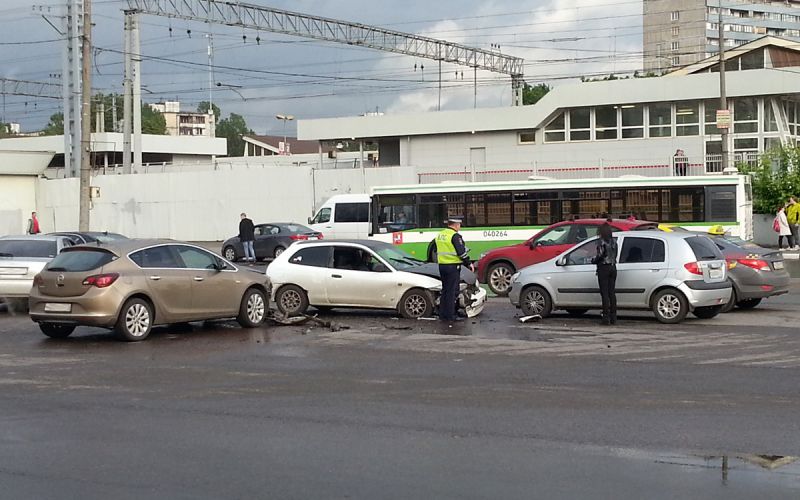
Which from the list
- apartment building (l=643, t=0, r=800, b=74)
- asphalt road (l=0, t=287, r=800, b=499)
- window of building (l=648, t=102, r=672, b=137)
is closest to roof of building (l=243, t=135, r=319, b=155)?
apartment building (l=643, t=0, r=800, b=74)

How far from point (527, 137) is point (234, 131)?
129m

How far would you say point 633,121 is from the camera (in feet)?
181

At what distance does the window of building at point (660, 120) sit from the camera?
54.3m

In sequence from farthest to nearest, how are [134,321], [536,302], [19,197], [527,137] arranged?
[19,197] < [527,137] < [536,302] < [134,321]

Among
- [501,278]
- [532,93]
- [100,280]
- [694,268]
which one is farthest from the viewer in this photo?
[532,93]

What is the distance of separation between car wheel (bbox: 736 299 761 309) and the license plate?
41.1 ft

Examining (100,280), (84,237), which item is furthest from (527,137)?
(100,280)

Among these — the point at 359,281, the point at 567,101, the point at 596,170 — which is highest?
the point at 567,101

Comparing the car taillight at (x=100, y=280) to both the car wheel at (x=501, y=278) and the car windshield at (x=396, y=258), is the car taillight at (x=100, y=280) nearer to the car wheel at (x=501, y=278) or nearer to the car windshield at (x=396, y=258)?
the car windshield at (x=396, y=258)

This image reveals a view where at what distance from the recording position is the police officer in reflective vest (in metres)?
18.2

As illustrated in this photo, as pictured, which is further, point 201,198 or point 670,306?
point 201,198

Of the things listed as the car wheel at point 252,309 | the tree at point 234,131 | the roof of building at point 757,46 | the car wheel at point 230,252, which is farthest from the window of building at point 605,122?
the tree at point 234,131

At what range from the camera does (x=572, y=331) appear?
1698cm

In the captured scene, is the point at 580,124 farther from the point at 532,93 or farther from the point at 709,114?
the point at 532,93
